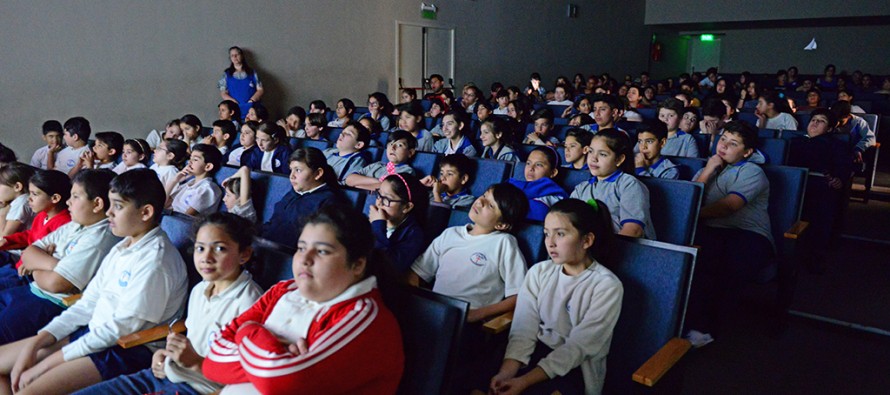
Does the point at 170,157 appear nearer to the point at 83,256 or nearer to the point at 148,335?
the point at 83,256

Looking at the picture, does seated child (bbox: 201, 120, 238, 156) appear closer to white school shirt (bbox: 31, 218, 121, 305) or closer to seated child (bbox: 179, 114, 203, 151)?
seated child (bbox: 179, 114, 203, 151)

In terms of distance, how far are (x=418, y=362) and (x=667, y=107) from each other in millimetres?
3745

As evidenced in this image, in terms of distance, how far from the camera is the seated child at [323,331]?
1412 mm

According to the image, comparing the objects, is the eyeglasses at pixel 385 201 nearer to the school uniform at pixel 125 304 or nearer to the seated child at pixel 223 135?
the school uniform at pixel 125 304

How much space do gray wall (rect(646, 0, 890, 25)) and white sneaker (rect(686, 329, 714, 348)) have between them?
13014 millimetres

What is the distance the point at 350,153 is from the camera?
4.39m

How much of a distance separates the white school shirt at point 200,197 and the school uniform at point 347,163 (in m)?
0.90

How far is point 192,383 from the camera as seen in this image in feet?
5.73

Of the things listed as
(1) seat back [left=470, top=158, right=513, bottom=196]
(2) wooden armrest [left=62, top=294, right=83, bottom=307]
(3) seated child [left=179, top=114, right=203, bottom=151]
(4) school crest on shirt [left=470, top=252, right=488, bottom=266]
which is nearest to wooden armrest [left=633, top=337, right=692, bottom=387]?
(4) school crest on shirt [left=470, top=252, right=488, bottom=266]

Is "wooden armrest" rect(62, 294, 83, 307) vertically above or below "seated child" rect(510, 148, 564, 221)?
below

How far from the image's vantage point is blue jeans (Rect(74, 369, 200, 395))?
1768 millimetres

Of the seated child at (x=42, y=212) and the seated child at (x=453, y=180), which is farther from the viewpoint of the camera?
the seated child at (x=453, y=180)

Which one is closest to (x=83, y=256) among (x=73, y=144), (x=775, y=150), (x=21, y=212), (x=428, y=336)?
(x=21, y=212)

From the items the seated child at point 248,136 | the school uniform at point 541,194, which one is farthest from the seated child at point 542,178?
the seated child at point 248,136
